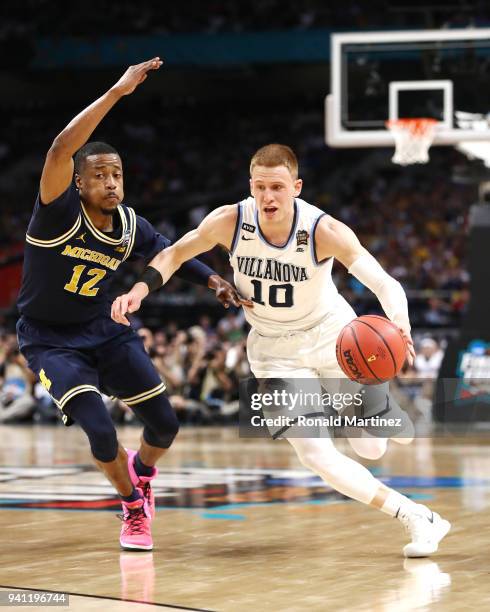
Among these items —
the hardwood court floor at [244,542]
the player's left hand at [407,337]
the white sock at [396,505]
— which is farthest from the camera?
the white sock at [396,505]

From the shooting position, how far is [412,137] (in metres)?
13.7

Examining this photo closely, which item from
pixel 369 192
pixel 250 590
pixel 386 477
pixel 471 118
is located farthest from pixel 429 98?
pixel 369 192

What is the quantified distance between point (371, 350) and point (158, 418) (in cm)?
145

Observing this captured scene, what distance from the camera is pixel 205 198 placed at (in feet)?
94.2

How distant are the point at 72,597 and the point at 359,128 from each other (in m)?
10.2

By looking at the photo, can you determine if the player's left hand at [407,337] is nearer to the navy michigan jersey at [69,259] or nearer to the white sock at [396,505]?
the white sock at [396,505]

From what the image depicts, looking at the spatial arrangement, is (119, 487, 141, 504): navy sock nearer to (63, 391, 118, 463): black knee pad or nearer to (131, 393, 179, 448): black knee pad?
(63, 391, 118, 463): black knee pad

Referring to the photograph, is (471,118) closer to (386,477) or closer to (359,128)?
(359,128)

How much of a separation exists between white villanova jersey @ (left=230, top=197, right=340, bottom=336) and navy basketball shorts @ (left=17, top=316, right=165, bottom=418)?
71 centimetres

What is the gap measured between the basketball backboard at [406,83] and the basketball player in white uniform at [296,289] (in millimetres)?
7717

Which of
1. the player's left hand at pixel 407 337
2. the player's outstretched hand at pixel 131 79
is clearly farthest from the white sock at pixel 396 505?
the player's outstretched hand at pixel 131 79

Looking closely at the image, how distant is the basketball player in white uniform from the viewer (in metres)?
5.75

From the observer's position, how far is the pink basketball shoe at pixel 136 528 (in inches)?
235

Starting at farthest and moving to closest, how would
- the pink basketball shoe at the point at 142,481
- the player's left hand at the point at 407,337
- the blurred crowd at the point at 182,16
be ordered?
the blurred crowd at the point at 182,16, the pink basketball shoe at the point at 142,481, the player's left hand at the point at 407,337
